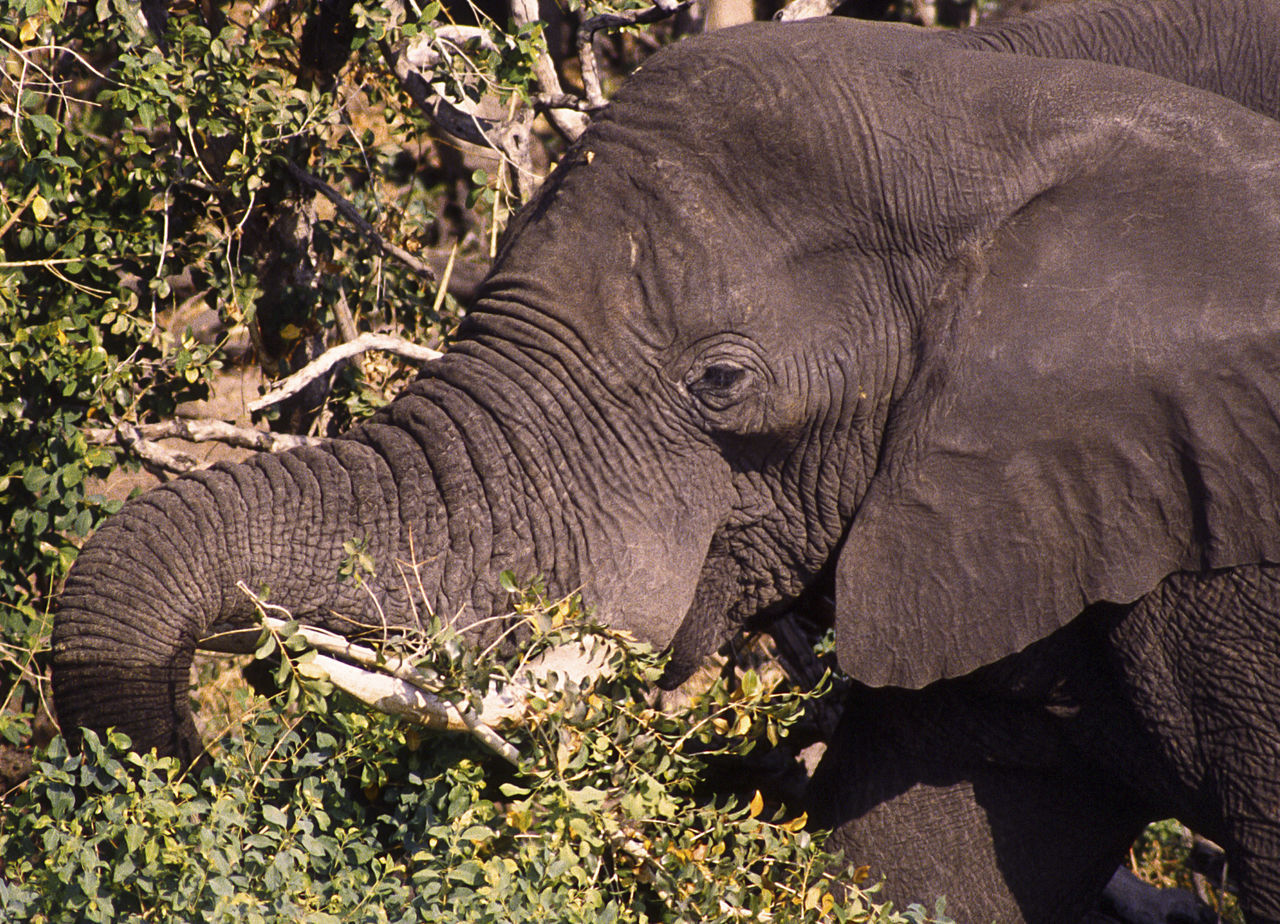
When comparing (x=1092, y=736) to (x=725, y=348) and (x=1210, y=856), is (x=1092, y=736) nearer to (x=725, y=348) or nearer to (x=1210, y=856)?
(x=725, y=348)

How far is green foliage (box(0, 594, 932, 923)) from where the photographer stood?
2.70 m

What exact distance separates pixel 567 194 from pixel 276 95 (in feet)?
4.48

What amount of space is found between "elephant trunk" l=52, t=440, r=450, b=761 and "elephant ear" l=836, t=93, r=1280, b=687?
98 centimetres

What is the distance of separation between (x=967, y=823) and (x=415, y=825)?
1.34m

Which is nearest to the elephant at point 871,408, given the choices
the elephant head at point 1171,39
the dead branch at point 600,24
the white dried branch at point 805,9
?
the elephant head at point 1171,39

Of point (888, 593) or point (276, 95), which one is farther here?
point (276, 95)

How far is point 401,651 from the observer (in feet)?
→ 9.26

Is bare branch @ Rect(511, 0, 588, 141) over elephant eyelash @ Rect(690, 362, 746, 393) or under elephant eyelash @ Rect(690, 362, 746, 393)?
over

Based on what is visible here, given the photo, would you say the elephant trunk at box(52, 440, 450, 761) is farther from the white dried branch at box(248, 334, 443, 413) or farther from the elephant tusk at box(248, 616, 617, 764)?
the white dried branch at box(248, 334, 443, 413)

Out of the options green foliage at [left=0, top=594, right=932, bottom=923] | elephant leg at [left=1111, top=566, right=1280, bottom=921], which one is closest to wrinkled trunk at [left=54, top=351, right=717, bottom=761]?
green foliage at [left=0, top=594, right=932, bottom=923]

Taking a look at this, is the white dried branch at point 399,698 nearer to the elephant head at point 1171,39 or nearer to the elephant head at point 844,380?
the elephant head at point 844,380

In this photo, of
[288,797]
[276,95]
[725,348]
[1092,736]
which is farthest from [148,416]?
[1092,736]

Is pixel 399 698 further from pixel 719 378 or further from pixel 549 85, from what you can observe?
pixel 549 85

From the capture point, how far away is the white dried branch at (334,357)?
3752 millimetres
